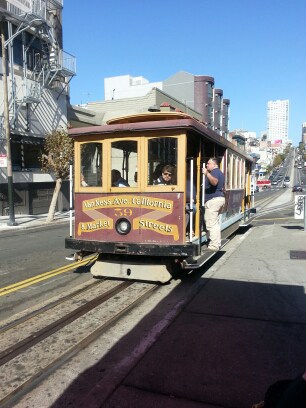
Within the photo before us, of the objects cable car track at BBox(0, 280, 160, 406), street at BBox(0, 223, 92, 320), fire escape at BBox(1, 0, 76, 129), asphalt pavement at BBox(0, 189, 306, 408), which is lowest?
street at BBox(0, 223, 92, 320)

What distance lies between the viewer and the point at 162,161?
20.9ft

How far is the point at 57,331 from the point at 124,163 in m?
3.04

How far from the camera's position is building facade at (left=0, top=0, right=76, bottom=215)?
22328 mm

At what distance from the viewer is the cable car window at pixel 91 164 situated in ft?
22.4

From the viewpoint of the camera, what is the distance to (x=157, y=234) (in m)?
6.31

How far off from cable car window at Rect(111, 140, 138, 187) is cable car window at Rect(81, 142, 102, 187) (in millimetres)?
280

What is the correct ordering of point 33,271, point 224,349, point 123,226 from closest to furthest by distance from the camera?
1. point 224,349
2. point 123,226
3. point 33,271

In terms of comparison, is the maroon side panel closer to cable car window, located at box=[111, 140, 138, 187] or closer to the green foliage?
cable car window, located at box=[111, 140, 138, 187]

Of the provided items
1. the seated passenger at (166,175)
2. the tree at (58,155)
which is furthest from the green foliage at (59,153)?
the seated passenger at (166,175)

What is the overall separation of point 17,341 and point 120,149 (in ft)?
11.6

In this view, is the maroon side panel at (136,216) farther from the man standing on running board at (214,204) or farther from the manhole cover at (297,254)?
the manhole cover at (297,254)

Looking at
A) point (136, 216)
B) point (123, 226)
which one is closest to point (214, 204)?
point (136, 216)

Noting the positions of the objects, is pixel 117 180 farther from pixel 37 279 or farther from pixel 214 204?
pixel 37 279

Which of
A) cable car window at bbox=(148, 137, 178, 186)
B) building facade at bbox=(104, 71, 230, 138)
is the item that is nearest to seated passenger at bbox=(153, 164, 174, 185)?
cable car window at bbox=(148, 137, 178, 186)
